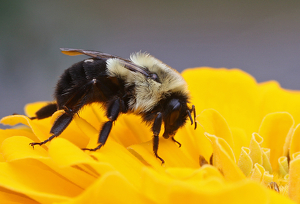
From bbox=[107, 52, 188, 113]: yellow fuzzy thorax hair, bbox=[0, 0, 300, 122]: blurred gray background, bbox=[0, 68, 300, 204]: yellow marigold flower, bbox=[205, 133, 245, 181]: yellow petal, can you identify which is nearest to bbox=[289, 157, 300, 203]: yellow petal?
bbox=[0, 68, 300, 204]: yellow marigold flower

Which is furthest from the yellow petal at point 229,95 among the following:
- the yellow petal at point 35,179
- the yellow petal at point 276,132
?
the yellow petal at point 35,179

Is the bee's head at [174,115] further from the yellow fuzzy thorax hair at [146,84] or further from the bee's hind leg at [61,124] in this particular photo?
the bee's hind leg at [61,124]

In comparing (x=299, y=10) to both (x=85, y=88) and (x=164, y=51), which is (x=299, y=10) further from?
(x=85, y=88)

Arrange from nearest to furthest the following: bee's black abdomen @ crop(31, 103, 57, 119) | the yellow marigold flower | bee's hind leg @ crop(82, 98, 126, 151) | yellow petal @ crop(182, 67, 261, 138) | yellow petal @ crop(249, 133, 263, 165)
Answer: the yellow marigold flower < bee's hind leg @ crop(82, 98, 126, 151) < yellow petal @ crop(249, 133, 263, 165) < bee's black abdomen @ crop(31, 103, 57, 119) < yellow petal @ crop(182, 67, 261, 138)

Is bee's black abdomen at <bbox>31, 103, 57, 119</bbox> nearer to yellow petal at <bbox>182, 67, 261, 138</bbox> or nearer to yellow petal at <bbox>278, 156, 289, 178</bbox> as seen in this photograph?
yellow petal at <bbox>182, 67, 261, 138</bbox>

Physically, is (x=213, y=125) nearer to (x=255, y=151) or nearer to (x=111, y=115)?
(x=255, y=151)

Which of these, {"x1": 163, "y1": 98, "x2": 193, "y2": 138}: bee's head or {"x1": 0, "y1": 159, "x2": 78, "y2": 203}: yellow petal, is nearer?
{"x1": 0, "y1": 159, "x2": 78, "y2": 203}: yellow petal
